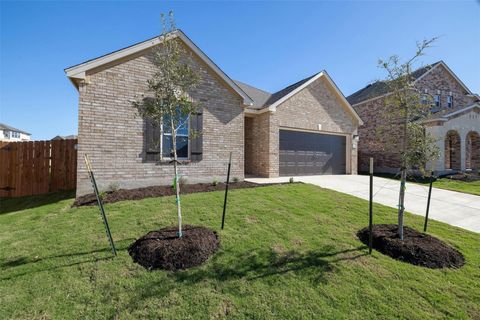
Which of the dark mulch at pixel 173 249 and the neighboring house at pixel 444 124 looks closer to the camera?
the dark mulch at pixel 173 249

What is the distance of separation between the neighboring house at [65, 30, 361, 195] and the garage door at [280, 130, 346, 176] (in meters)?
0.06

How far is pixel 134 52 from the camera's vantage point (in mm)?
7484

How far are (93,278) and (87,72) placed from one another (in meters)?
6.48

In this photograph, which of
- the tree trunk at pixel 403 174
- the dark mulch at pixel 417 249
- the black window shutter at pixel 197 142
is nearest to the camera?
the dark mulch at pixel 417 249

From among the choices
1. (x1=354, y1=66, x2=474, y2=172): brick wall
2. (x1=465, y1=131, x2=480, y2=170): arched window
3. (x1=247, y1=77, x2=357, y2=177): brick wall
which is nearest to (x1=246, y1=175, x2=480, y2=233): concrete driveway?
(x1=247, y1=77, x2=357, y2=177): brick wall

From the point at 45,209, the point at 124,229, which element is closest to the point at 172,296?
the point at 124,229

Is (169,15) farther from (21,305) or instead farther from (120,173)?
(120,173)

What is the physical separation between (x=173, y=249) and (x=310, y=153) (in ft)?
36.1

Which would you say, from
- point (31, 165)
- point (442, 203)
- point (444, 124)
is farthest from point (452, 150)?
point (31, 165)

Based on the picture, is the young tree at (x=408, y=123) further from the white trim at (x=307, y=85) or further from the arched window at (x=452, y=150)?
the arched window at (x=452, y=150)

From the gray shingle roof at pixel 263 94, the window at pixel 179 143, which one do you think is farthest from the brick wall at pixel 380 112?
the window at pixel 179 143

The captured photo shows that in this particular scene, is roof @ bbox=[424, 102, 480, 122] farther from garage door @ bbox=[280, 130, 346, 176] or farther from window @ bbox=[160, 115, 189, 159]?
window @ bbox=[160, 115, 189, 159]

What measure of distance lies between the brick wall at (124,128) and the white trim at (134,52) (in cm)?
18

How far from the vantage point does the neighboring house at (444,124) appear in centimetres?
1396
